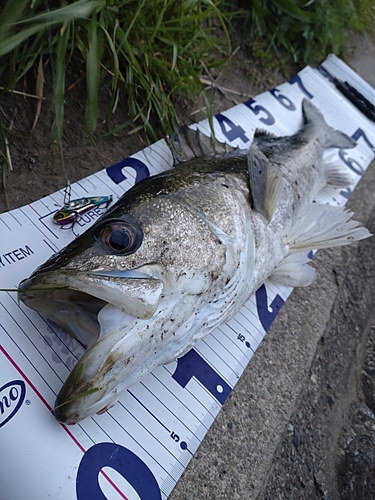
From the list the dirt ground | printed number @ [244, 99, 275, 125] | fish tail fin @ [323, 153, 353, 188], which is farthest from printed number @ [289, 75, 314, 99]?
the dirt ground

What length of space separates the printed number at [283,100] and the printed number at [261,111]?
0.25 metres

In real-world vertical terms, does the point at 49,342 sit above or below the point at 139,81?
below

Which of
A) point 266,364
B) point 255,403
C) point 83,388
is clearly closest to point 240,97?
point 266,364

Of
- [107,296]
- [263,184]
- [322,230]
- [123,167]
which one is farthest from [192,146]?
[107,296]

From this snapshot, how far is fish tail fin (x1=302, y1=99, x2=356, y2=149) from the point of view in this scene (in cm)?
296

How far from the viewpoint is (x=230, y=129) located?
9.31ft

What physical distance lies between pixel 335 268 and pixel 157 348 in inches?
69.0

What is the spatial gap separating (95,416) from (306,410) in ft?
3.76

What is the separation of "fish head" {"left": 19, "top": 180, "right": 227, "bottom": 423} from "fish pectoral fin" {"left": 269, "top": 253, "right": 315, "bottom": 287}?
87 cm

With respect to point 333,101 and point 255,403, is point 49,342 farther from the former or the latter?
point 333,101

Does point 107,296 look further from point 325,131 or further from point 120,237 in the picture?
point 325,131

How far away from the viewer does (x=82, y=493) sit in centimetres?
131

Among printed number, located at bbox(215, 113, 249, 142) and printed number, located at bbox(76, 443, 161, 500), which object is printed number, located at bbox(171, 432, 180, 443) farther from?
printed number, located at bbox(215, 113, 249, 142)

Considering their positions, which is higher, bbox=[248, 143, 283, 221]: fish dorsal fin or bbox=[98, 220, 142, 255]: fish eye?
bbox=[98, 220, 142, 255]: fish eye
